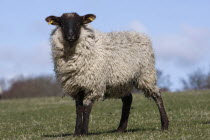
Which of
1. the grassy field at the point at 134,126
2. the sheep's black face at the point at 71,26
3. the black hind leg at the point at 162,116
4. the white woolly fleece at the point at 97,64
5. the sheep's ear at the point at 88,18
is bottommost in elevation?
the grassy field at the point at 134,126

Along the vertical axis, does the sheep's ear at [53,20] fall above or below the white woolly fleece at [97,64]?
above

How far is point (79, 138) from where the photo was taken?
1038 centimetres

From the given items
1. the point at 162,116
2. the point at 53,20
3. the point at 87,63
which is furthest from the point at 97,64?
the point at 162,116

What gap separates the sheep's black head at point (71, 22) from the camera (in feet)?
36.1

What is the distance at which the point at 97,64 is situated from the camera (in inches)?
442

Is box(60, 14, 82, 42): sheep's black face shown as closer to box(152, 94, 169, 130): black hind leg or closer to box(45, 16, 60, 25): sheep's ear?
box(45, 16, 60, 25): sheep's ear

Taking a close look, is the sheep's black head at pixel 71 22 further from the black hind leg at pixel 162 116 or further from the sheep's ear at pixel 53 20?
the black hind leg at pixel 162 116

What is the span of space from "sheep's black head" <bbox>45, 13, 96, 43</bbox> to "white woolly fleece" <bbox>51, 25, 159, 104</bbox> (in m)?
0.15

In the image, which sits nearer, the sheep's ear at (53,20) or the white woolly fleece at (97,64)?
the white woolly fleece at (97,64)

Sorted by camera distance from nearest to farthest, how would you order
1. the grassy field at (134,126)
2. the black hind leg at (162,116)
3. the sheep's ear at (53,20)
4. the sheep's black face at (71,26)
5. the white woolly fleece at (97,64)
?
the grassy field at (134,126) < the sheep's black face at (71,26) < the white woolly fleece at (97,64) < the sheep's ear at (53,20) < the black hind leg at (162,116)

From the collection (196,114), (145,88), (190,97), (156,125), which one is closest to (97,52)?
(145,88)

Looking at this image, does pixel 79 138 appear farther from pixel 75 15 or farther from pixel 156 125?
pixel 156 125

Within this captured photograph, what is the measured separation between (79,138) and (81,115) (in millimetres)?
888

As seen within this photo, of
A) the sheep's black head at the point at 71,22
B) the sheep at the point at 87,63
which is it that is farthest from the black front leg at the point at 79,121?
the sheep's black head at the point at 71,22
